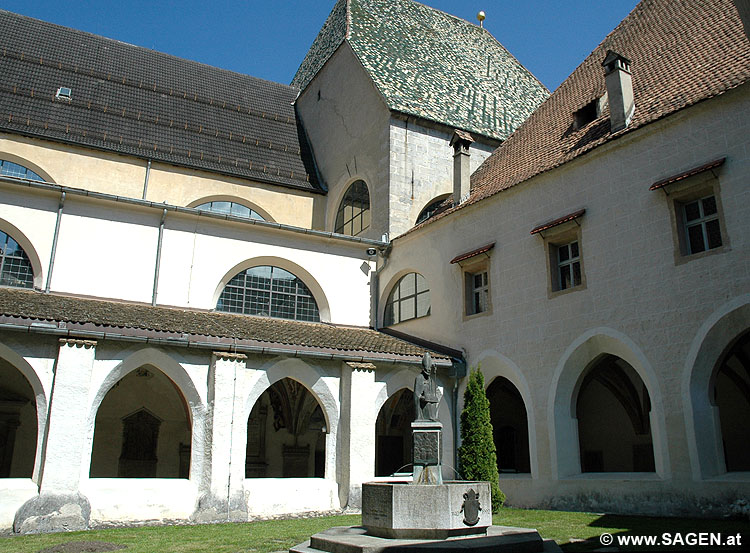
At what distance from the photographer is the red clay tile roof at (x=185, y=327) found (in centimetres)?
1291

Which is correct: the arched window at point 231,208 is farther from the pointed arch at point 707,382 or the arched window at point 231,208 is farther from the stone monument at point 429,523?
the stone monument at point 429,523

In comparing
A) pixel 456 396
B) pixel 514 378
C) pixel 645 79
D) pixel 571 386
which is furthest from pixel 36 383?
pixel 645 79

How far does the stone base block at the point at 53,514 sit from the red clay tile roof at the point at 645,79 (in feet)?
35.7

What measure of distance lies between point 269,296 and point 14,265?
627 cm

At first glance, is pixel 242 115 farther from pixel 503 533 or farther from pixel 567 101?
pixel 503 533

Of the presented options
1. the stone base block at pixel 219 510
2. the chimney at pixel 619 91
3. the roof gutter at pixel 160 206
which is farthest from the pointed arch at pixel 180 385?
the chimney at pixel 619 91

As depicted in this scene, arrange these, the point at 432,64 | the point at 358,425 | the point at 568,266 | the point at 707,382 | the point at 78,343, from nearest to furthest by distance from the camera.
Answer: the point at 707,382 < the point at 78,343 < the point at 568,266 < the point at 358,425 < the point at 432,64

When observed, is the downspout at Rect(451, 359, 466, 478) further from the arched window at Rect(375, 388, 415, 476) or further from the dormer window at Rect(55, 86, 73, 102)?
the dormer window at Rect(55, 86, 73, 102)

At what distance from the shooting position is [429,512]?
8266mm

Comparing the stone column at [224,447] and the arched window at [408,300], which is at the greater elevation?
the arched window at [408,300]

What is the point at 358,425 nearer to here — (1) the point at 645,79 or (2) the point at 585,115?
(2) the point at 585,115

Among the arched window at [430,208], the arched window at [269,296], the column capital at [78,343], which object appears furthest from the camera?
the arched window at [430,208]

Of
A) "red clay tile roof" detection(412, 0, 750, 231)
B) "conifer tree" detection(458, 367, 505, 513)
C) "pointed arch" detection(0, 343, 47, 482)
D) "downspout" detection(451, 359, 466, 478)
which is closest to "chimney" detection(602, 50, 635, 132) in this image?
"red clay tile roof" detection(412, 0, 750, 231)

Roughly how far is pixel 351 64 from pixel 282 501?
15.8 meters
